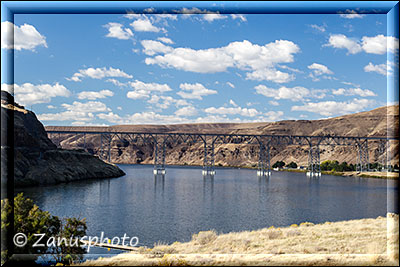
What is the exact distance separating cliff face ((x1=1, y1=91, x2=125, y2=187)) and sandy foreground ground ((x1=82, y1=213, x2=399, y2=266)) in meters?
50.7

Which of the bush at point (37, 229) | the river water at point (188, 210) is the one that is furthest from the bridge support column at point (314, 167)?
the bush at point (37, 229)

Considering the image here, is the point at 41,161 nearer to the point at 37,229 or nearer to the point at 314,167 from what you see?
the point at 37,229

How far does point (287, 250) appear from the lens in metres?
15.4

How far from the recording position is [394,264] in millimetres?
11766

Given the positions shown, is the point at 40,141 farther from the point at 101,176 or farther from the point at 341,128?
the point at 341,128

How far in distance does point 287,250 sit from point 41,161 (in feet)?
225

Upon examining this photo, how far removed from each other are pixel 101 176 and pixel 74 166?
7.99m

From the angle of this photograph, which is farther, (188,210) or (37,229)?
(188,210)

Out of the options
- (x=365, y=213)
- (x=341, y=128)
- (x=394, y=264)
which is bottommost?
(x=365, y=213)

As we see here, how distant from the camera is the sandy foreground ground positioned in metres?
11.8

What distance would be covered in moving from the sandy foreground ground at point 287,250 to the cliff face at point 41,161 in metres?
50.7

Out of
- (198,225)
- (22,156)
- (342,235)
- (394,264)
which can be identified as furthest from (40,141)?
(394,264)

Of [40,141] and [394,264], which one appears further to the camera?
[40,141]

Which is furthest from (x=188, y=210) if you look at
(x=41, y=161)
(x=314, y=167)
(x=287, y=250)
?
(x=314, y=167)
